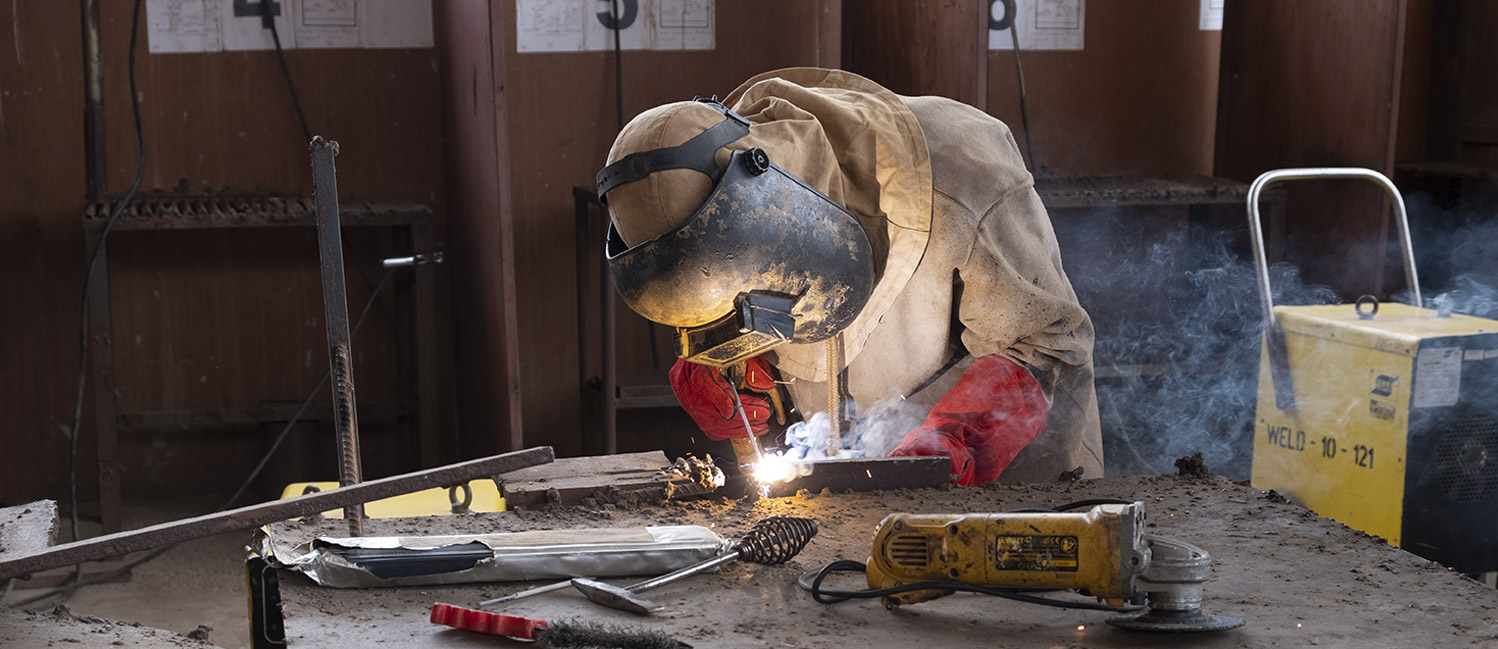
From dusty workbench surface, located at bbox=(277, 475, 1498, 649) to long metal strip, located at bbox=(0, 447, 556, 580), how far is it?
0.37ft

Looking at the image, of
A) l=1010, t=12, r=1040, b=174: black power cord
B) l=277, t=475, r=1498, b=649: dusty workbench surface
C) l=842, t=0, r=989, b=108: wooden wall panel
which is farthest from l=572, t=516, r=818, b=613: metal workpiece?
l=1010, t=12, r=1040, b=174: black power cord

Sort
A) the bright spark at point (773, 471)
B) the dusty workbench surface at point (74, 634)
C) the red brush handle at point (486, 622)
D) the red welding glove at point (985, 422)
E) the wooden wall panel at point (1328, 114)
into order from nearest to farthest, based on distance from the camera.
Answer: the red brush handle at point (486, 622) < the dusty workbench surface at point (74, 634) < the bright spark at point (773, 471) < the red welding glove at point (985, 422) < the wooden wall panel at point (1328, 114)

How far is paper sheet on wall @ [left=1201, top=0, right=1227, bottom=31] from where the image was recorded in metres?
4.79

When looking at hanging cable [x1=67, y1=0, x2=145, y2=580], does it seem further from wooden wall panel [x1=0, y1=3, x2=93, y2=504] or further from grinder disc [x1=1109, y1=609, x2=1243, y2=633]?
grinder disc [x1=1109, y1=609, x2=1243, y2=633]

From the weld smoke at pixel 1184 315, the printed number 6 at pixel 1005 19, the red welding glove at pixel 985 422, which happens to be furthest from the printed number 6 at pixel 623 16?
the red welding glove at pixel 985 422

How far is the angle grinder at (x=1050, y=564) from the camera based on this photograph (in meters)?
1.52

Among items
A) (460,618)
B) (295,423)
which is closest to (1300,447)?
(460,618)

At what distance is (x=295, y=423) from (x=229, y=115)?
3.65 feet

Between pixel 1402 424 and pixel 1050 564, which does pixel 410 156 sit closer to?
pixel 1402 424

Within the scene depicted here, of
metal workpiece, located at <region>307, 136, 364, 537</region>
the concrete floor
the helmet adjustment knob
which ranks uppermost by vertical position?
the helmet adjustment knob

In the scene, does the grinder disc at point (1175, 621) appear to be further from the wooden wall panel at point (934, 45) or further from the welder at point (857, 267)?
the wooden wall panel at point (934, 45)

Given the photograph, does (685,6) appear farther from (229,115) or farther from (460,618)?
(460,618)

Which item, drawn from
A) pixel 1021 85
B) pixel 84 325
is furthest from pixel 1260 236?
pixel 84 325

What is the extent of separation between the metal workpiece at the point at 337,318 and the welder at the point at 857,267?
40 centimetres
